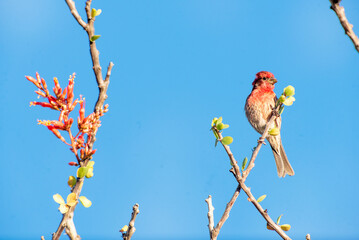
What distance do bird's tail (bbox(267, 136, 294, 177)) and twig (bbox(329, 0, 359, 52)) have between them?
4120 mm

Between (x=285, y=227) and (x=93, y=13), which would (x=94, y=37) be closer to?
(x=93, y=13)

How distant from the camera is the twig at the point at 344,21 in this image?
1.11 m

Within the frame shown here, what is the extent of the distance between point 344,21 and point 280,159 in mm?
4458

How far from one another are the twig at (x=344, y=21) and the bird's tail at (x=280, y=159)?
4120 millimetres

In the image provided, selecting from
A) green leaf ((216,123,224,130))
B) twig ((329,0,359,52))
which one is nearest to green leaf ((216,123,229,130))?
green leaf ((216,123,224,130))

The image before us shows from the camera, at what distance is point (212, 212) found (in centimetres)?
192

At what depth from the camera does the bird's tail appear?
17.0 feet

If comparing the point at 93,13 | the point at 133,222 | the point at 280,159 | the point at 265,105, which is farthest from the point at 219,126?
the point at 265,105

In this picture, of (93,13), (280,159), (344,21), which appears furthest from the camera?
(280,159)

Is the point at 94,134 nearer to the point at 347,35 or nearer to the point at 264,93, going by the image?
the point at 347,35

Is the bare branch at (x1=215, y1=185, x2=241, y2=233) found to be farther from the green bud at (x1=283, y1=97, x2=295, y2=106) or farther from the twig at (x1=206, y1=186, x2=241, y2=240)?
the green bud at (x1=283, y1=97, x2=295, y2=106)

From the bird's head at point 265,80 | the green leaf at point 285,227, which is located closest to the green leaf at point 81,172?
the green leaf at point 285,227

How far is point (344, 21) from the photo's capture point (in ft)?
3.70

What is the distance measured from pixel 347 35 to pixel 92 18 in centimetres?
82
